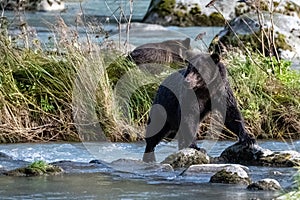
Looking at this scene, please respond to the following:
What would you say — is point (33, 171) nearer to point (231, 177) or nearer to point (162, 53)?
point (231, 177)

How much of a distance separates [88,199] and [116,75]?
13.5ft

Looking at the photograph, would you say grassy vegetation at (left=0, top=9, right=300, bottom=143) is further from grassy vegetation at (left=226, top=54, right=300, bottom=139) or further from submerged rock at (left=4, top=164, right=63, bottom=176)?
submerged rock at (left=4, top=164, right=63, bottom=176)

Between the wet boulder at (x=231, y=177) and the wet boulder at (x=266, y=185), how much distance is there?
0.75 ft

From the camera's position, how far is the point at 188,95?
8.95 m

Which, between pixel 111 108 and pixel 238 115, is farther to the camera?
pixel 111 108

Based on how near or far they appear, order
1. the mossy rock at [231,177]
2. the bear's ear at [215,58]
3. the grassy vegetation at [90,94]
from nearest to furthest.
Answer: the mossy rock at [231,177]
the bear's ear at [215,58]
the grassy vegetation at [90,94]

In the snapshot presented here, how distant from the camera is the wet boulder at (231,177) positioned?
7617 millimetres

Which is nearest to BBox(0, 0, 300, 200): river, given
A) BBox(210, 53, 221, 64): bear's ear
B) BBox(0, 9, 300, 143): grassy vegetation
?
BBox(0, 9, 300, 143): grassy vegetation

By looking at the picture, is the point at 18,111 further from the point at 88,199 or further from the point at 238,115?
the point at 88,199

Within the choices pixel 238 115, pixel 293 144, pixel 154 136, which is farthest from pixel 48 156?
pixel 293 144

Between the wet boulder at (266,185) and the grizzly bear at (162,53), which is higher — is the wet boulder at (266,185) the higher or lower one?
the lower one

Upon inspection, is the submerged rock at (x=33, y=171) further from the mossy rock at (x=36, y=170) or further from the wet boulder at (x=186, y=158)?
the wet boulder at (x=186, y=158)

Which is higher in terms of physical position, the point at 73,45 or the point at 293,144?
the point at 73,45

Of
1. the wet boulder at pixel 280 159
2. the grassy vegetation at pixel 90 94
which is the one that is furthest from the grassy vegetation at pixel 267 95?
the wet boulder at pixel 280 159
